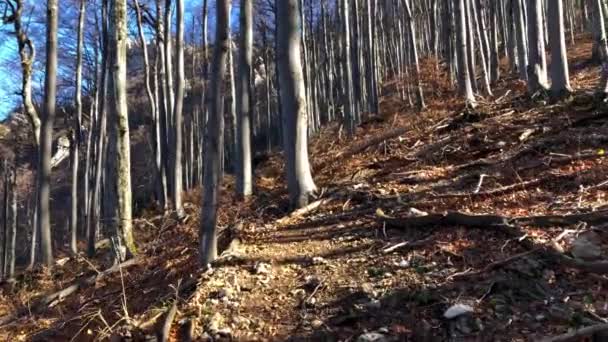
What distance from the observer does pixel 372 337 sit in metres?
4.48

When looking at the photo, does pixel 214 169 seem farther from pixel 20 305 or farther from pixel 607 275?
pixel 20 305

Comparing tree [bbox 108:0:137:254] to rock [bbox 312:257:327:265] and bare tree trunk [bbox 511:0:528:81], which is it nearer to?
rock [bbox 312:257:327:265]

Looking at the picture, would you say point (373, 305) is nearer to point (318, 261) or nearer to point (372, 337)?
point (372, 337)

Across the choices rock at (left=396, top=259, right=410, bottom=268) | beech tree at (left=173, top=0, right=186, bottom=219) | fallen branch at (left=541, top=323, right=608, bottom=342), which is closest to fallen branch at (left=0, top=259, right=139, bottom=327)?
rock at (left=396, top=259, right=410, bottom=268)

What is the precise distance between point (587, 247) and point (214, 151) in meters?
3.97

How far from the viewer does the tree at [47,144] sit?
1312 cm

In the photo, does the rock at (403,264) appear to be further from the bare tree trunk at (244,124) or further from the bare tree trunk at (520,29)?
the bare tree trunk at (520,29)

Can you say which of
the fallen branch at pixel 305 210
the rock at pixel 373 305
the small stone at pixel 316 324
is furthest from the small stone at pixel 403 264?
the fallen branch at pixel 305 210

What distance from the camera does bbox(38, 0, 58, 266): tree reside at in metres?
13.1

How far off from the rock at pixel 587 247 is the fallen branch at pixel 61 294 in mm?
6410

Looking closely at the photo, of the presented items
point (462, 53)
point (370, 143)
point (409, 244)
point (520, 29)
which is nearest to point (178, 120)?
point (370, 143)

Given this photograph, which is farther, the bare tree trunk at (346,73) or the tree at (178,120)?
the bare tree trunk at (346,73)

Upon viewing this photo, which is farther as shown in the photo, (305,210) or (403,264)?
(305,210)

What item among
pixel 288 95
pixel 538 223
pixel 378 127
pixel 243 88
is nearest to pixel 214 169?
pixel 288 95
